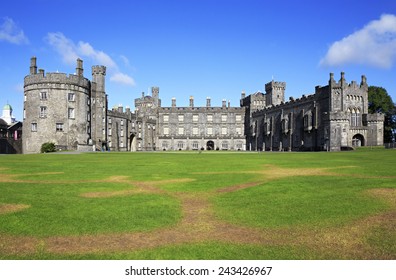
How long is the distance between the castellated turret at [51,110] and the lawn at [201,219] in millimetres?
41551

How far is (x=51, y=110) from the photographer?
53188 millimetres

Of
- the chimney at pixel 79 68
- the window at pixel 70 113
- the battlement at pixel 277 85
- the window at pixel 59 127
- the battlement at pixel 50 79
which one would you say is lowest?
the window at pixel 59 127

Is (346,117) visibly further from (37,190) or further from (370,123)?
(37,190)

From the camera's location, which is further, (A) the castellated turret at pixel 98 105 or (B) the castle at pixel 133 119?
(A) the castellated turret at pixel 98 105

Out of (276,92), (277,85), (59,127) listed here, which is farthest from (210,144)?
(59,127)

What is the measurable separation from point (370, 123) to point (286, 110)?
60.1 feet

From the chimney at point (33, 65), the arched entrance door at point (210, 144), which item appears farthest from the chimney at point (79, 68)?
the arched entrance door at point (210, 144)

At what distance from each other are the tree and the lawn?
59.5m

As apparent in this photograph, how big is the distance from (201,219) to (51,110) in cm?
5033

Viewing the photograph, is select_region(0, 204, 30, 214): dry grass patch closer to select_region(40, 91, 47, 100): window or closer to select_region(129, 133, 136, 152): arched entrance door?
select_region(40, 91, 47, 100): window

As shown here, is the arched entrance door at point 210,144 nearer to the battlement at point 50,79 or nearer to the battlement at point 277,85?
the battlement at point 277,85

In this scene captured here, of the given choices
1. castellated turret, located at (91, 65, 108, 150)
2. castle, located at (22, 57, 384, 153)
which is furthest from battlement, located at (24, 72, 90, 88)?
castellated turret, located at (91, 65, 108, 150)

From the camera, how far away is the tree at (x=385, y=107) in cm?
6619

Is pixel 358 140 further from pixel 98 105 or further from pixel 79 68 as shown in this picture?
pixel 79 68
